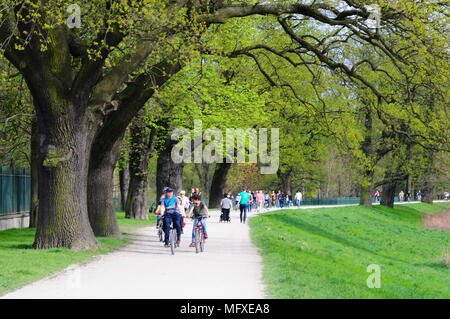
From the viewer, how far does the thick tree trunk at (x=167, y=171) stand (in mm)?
36969

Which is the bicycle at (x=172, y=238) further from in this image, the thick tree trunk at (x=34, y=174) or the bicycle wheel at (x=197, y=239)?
the thick tree trunk at (x=34, y=174)

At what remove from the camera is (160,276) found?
511 inches

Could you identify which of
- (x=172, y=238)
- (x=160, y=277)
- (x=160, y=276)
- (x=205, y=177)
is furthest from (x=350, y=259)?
(x=205, y=177)

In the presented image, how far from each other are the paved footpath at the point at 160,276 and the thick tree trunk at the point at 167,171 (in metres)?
17.3

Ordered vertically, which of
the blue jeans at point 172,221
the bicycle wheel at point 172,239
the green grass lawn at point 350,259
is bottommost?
the green grass lawn at point 350,259

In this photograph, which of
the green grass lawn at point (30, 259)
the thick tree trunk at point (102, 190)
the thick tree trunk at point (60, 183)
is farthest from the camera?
the thick tree trunk at point (102, 190)

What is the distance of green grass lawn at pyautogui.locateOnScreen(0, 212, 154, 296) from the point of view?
12176mm

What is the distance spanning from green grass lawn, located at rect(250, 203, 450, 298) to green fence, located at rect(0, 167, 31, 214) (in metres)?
9.38

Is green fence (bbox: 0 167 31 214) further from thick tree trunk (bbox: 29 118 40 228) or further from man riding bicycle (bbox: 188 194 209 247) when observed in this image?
man riding bicycle (bbox: 188 194 209 247)

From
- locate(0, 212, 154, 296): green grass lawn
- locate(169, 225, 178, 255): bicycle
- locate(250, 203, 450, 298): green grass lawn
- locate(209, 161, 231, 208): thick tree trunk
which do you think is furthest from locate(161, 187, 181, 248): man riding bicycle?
locate(209, 161, 231, 208): thick tree trunk

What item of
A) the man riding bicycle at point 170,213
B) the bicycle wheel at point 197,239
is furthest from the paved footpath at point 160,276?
the man riding bicycle at point 170,213

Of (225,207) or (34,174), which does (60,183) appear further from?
(225,207)

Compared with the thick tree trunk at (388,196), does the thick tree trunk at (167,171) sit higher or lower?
higher
